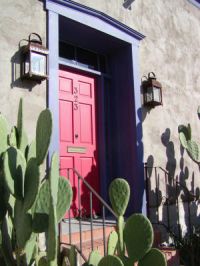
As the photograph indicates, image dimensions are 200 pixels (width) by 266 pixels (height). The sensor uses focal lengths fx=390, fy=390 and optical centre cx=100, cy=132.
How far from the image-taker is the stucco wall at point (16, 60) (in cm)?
471

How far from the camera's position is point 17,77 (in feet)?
15.8

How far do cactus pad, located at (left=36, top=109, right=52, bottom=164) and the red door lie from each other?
2.59 metres

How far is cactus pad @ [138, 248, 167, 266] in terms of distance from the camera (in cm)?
292

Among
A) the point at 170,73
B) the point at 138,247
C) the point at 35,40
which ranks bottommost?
the point at 138,247

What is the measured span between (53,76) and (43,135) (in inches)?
93.1

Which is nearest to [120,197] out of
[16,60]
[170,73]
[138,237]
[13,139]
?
[138,237]

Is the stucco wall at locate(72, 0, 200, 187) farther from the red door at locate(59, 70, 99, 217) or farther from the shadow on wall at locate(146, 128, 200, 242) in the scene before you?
the red door at locate(59, 70, 99, 217)

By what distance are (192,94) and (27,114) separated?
164 inches

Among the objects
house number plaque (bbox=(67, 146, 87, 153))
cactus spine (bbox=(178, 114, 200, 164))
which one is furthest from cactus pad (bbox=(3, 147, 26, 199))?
cactus spine (bbox=(178, 114, 200, 164))

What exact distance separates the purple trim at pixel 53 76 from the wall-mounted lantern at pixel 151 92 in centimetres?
187

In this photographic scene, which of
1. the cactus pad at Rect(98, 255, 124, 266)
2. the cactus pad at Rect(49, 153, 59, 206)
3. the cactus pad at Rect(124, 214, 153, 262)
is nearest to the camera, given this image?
the cactus pad at Rect(49, 153, 59, 206)

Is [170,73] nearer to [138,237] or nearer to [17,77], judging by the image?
[17,77]

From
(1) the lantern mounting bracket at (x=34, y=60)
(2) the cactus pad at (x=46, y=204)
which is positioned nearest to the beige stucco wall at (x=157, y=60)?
(1) the lantern mounting bracket at (x=34, y=60)

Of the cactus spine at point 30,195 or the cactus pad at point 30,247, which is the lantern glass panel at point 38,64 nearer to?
the cactus spine at point 30,195
